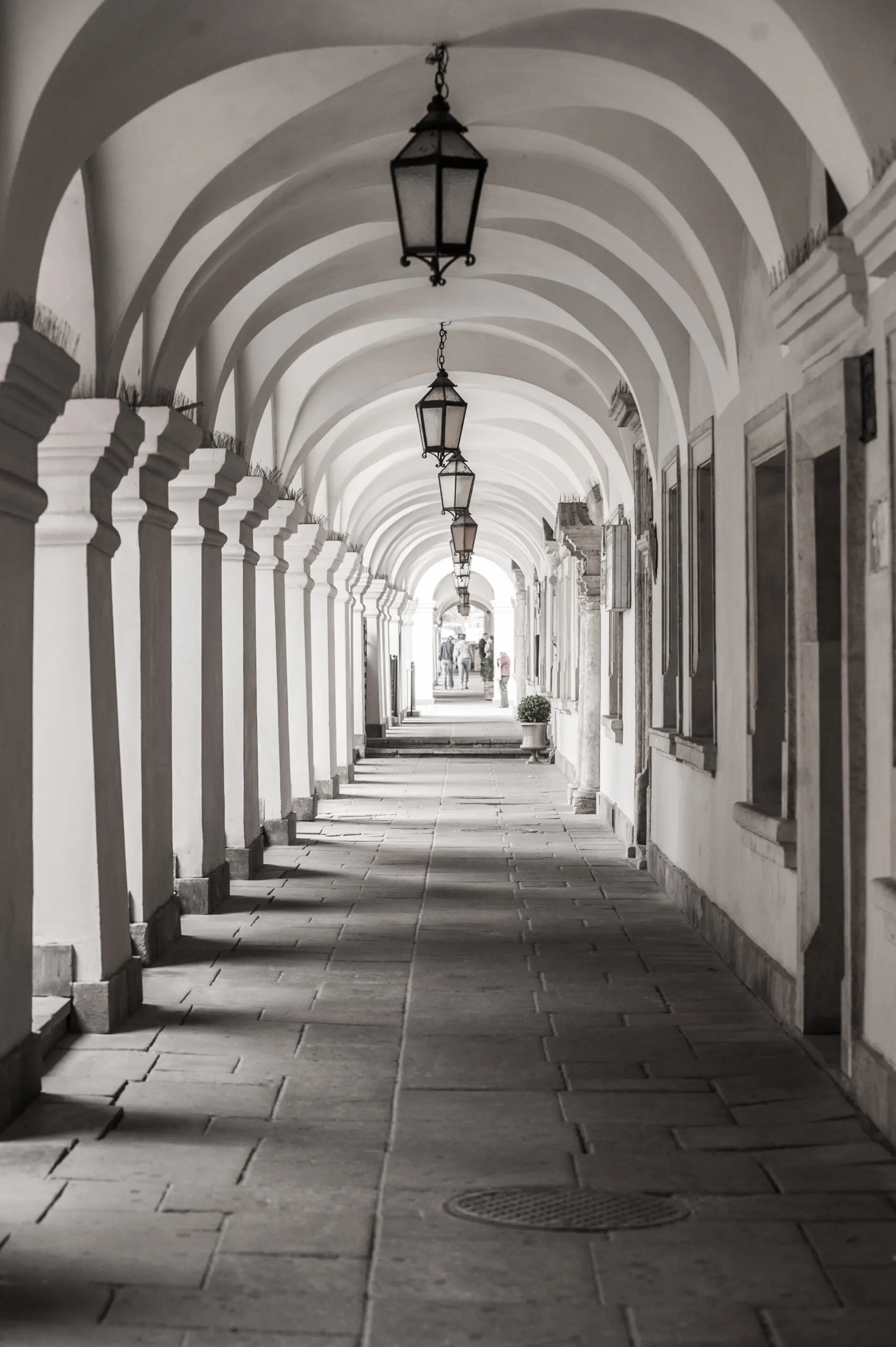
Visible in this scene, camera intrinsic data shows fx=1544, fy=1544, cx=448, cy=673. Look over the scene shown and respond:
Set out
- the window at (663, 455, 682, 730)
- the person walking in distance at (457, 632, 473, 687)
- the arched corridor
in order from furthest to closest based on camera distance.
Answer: the person walking in distance at (457, 632, 473, 687), the window at (663, 455, 682, 730), the arched corridor

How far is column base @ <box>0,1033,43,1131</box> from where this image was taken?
514 centimetres

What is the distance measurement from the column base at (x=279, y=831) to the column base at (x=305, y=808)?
1.78 meters

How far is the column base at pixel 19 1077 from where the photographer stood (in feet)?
16.9

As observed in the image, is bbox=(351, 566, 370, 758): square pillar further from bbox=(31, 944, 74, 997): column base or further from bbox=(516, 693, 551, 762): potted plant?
bbox=(31, 944, 74, 997): column base

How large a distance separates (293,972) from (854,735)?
355cm

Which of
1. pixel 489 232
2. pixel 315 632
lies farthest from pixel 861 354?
pixel 315 632

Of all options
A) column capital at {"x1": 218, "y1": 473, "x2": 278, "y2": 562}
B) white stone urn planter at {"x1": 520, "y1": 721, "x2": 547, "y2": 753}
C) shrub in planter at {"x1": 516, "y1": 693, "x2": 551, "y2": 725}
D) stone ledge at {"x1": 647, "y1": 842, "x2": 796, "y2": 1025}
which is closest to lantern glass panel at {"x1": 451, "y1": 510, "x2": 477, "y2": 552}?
shrub in planter at {"x1": 516, "y1": 693, "x2": 551, "y2": 725}

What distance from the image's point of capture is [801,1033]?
6.30m

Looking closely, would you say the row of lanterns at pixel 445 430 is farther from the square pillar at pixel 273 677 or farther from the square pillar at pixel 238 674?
the square pillar at pixel 273 677

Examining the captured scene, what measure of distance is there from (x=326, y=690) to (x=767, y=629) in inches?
424

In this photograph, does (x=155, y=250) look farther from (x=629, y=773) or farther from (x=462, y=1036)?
(x=629, y=773)

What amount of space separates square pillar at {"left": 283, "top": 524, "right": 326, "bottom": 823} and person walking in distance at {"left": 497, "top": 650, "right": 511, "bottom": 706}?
31.1 meters

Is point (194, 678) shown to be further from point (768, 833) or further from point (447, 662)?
point (447, 662)

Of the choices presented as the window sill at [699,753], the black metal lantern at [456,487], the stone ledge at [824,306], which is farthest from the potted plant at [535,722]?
the stone ledge at [824,306]
